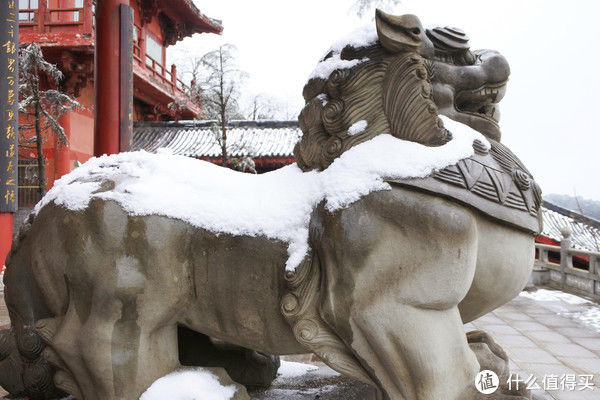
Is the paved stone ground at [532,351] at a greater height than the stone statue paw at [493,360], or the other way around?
the stone statue paw at [493,360]

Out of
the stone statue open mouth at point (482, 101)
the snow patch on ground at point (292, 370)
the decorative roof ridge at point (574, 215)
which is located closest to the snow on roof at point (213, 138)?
the decorative roof ridge at point (574, 215)

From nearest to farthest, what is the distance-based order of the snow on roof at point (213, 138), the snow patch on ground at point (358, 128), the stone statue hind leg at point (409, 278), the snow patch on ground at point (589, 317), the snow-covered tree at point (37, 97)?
the stone statue hind leg at point (409, 278) → the snow patch on ground at point (358, 128) → the snow patch on ground at point (589, 317) → the snow-covered tree at point (37, 97) → the snow on roof at point (213, 138)

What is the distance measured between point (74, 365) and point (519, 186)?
4.82ft

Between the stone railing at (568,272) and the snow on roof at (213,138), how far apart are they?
6.54 metres

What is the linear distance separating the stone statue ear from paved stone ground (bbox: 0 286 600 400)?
1.30 metres

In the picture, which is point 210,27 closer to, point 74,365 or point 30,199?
point 30,199

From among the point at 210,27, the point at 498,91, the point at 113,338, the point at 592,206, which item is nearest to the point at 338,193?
the point at 498,91

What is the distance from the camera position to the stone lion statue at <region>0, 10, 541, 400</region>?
122 cm

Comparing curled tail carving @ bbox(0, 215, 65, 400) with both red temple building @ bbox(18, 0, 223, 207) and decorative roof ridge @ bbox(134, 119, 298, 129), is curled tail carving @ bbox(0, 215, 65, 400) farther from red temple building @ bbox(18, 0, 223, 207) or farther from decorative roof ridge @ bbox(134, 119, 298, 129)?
decorative roof ridge @ bbox(134, 119, 298, 129)

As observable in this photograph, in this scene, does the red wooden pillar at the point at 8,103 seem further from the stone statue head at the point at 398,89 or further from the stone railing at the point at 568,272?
the stone railing at the point at 568,272

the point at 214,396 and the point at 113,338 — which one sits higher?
the point at 113,338

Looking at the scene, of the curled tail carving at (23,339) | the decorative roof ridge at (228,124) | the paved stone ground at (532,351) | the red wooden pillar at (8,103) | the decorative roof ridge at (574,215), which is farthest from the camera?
the decorative roof ridge at (228,124)

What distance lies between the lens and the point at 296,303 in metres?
1.30

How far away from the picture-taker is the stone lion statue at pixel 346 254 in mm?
1224
